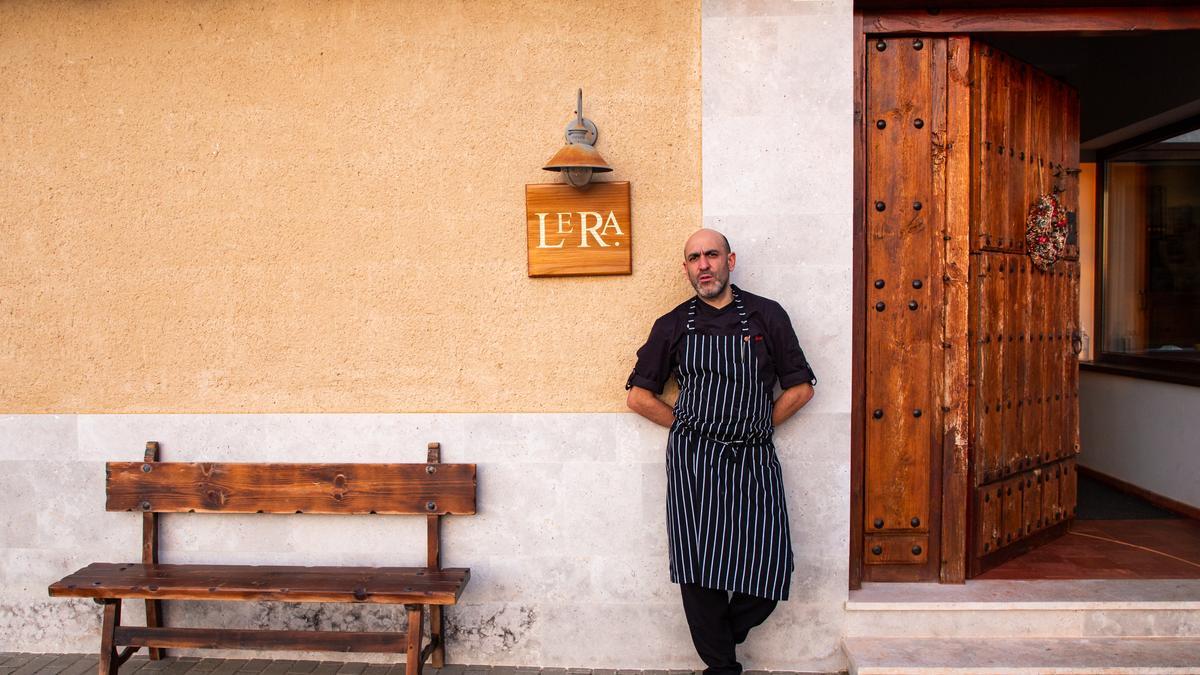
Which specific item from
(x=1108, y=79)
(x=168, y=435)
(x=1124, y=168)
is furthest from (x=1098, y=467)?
(x=168, y=435)

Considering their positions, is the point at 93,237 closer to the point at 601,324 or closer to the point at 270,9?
the point at 270,9

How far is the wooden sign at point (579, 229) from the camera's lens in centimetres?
369

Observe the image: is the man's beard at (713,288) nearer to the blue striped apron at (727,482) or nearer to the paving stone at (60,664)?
the blue striped apron at (727,482)

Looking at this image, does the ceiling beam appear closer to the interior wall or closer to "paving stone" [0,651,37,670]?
the interior wall

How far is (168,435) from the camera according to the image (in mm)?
3932

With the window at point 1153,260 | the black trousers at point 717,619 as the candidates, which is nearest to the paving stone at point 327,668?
the black trousers at point 717,619

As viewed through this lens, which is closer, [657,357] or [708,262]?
[708,262]

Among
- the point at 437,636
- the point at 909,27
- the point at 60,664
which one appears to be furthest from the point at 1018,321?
the point at 60,664

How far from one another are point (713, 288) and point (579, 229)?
76 centimetres

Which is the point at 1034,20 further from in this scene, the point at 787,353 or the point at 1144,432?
the point at 1144,432

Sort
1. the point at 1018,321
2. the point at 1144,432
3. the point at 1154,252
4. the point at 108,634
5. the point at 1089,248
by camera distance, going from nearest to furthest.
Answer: the point at 108,634
the point at 1018,321
the point at 1144,432
the point at 1154,252
the point at 1089,248

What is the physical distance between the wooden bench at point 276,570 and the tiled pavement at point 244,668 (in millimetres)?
104

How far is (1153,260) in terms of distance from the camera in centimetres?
638

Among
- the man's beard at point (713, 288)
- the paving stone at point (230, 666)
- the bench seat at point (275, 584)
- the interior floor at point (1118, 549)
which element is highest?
the man's beard at point (713, 288)
